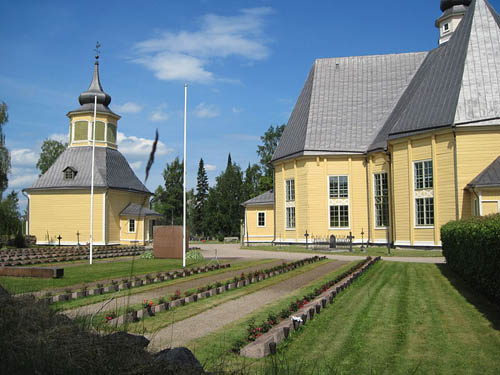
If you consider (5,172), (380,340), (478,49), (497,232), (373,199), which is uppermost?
(478,49)

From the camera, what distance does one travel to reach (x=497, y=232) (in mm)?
9648

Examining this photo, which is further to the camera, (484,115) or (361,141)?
(361,141)

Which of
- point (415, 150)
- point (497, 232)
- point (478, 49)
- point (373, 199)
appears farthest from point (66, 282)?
point (478, 49)

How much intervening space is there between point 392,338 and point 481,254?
4561 millimetres

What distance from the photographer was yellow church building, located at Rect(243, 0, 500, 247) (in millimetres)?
28312

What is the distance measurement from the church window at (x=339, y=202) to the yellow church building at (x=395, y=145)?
0.08 metres

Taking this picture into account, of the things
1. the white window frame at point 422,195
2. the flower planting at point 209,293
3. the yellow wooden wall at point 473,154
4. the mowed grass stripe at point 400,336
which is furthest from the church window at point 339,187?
the mowed grass stripe at point 400,336

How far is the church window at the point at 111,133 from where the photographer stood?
48.5 meters

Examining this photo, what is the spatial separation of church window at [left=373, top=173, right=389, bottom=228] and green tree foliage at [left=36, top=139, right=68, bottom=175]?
48.0m

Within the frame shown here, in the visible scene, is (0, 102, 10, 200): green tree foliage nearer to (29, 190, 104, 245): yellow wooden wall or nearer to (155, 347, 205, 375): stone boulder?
(29, 190, 104, 245): yellow wooden wall

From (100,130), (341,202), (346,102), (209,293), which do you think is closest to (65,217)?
(100,130)

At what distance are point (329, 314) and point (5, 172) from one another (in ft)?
122

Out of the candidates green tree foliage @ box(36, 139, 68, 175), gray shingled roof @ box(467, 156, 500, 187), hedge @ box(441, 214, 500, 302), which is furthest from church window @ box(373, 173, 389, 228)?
green tree foliage @ box(36, 139, 68, 175)

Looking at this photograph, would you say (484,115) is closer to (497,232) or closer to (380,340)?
(497,232)
